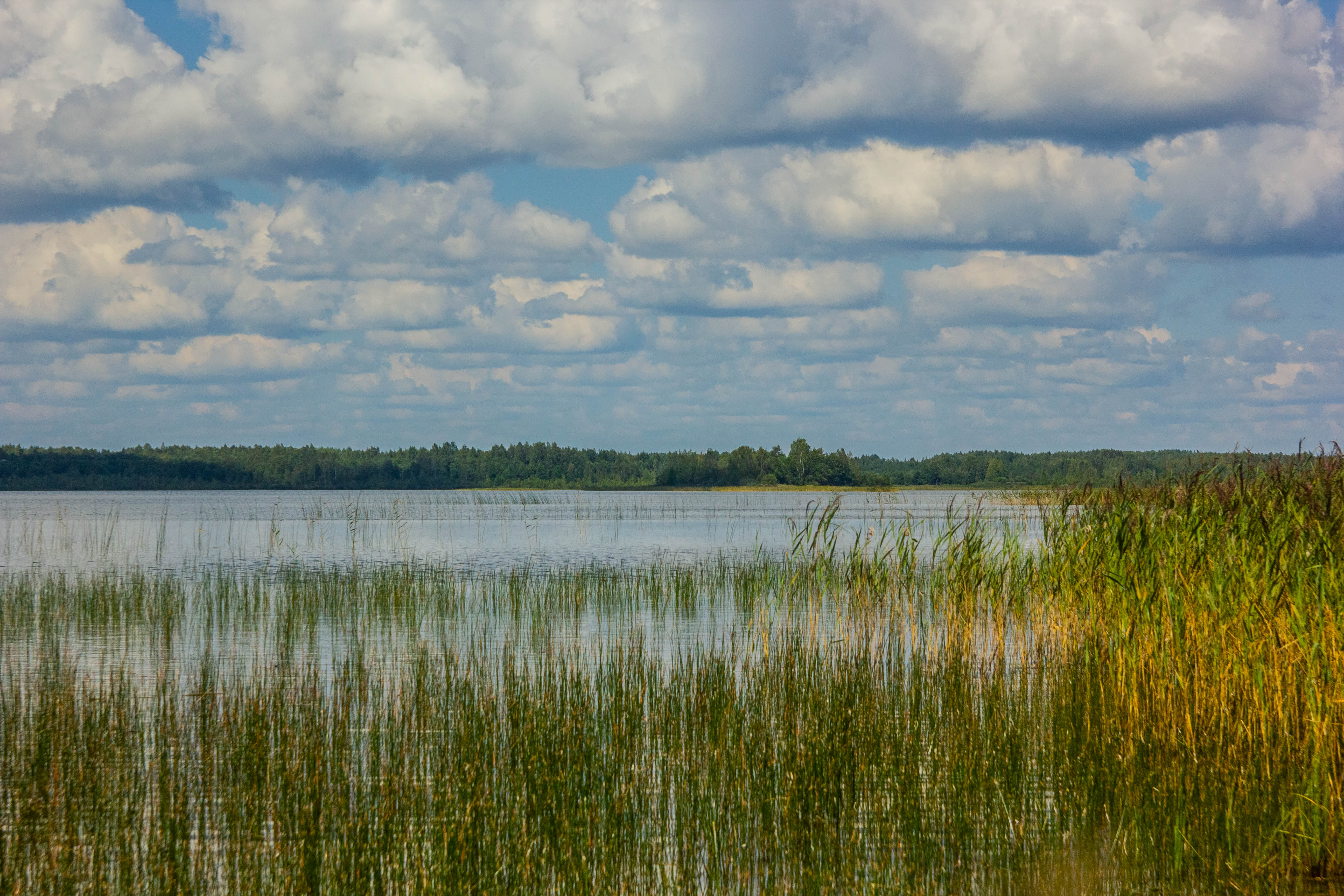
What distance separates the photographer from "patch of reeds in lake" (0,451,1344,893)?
18.4 feet

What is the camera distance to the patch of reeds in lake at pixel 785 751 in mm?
5617

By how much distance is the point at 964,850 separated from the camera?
19.4 ft

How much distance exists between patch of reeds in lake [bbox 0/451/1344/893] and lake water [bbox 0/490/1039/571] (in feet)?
13.0

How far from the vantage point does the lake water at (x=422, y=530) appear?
24.6m

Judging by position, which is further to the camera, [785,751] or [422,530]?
[422,530]

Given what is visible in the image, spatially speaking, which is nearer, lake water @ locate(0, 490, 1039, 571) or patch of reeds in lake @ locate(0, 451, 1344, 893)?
patch of reeds in lake @ locate(0, 451, 1344, 893)

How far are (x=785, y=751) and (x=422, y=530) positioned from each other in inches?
1338

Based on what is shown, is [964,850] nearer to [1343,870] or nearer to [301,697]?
[1343,870]

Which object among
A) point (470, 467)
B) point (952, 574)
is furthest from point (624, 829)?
point (470, 467)

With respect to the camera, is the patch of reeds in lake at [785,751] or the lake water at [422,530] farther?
the lake water at [422,530]

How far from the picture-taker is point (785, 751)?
714 centimetres

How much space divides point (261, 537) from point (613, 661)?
26.3 meters

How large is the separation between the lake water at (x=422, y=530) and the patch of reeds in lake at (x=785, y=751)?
398cm

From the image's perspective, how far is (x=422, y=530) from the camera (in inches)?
1554
